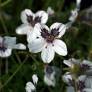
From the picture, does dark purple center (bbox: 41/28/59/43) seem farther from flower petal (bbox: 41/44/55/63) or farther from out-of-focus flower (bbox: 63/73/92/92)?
out-of-focus flower (bbox: 63/73/92/92)

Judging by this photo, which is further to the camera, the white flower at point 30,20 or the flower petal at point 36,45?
the white flower at point 30,20

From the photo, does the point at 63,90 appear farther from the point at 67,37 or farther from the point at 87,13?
the point at 87,13

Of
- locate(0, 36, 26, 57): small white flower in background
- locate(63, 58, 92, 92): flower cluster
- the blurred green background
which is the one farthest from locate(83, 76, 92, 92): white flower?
locate(0, 36, 26, 57): small white flower in background

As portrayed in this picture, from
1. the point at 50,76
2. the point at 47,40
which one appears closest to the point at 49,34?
the point at 47,40

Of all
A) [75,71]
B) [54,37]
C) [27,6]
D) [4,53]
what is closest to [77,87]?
[75,71]

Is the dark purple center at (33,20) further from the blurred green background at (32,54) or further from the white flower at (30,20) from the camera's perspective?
the blurred green background at (32,54)

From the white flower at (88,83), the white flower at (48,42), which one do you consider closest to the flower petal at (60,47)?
the white flower at (48,42)

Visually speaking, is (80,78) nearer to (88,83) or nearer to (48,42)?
(88,83)
